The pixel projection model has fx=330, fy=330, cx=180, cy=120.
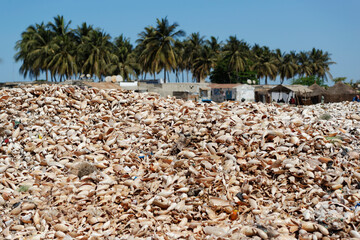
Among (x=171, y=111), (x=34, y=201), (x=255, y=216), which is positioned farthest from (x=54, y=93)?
(x=255, y=216)

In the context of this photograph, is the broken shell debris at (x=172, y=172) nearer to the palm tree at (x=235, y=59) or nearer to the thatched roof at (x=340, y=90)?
the thatched roof at (x=340, y=90)

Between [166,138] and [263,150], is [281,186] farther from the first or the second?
[166,138]

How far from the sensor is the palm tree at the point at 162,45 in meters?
43.0

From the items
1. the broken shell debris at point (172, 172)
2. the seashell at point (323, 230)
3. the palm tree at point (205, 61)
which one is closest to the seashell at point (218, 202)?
the broken shell debris at point (172, 172)

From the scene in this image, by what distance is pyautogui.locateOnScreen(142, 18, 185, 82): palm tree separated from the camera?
43.0 m

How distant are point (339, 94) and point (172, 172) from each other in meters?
27.6

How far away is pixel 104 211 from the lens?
5855 millimetres

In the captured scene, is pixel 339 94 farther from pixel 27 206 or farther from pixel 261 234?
pixel 27 206

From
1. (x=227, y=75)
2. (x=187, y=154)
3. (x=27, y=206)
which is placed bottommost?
(x=27, y=206)

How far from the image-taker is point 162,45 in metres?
43.3

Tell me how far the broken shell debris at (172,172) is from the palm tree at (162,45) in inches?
1365

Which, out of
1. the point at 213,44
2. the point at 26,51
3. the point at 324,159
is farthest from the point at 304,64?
the point at 324,159

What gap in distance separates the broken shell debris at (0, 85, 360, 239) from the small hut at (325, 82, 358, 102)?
902 inches

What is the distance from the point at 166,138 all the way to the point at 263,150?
2.23m
